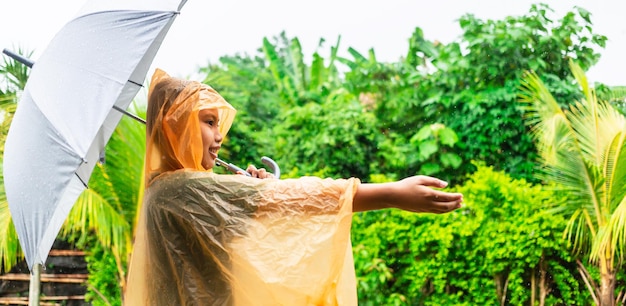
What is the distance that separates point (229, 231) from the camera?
169 cm

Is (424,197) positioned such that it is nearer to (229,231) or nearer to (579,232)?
(229,231)

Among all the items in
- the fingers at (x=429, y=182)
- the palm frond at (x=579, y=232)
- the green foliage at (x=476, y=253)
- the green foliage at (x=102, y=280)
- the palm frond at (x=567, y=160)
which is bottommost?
the green foliage at (x=102, y=280)

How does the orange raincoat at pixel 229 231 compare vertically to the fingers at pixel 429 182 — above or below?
below

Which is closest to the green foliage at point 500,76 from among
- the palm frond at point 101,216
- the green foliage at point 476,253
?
the green foliage at point 476,253

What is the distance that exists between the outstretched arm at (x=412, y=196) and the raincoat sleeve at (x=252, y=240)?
0.04 m

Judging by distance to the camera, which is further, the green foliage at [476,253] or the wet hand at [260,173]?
the green foliage at [476,253]

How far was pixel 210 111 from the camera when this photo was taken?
1.86 meters

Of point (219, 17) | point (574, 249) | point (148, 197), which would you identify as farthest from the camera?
point (219, 17)

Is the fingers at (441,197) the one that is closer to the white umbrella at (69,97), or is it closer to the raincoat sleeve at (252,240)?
the raincoat sleeve at (252,240)

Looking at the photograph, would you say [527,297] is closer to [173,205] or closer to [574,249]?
[574,249]

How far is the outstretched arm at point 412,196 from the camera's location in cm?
153

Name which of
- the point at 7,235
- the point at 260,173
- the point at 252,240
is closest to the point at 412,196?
the point at 252,240

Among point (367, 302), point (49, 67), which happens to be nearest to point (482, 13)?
point (367, 302)

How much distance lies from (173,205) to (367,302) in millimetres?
4523
